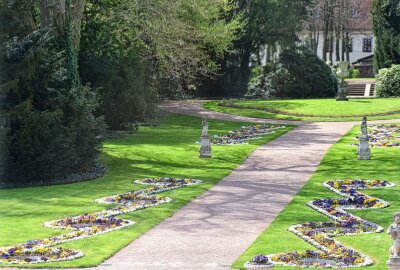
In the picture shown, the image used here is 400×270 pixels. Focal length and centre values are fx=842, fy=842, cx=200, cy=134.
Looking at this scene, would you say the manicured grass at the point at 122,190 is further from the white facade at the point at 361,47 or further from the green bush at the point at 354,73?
the white facade at the point at 361,47

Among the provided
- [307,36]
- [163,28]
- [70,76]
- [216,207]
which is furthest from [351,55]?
[216,207]

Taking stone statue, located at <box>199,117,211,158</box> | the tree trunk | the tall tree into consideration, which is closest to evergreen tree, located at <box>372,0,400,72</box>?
the tall tree

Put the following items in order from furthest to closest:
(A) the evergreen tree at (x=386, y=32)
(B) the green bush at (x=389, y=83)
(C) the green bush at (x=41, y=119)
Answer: (A) the evergreen tree at (x=386, y=32) < (B) the green bush at (x=389, y=83) < (C) the green bush at (x=41, y=119)

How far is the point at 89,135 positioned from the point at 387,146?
39.6ft

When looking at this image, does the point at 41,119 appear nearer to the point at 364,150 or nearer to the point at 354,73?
the point at 364,150

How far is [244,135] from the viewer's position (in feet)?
127

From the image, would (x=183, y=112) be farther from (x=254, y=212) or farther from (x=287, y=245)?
(x=287, y=245)

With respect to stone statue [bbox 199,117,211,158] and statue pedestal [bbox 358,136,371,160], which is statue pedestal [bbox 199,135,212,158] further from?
statue pedestal [bbox 358,136,371,160]

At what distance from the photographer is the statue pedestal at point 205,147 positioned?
31.2 meters

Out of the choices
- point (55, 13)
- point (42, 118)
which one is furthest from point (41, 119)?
point (55, 13)

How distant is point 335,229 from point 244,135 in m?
20.4

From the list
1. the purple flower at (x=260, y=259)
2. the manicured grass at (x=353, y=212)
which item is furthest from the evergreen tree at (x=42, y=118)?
the purple flower at (x=260, y=259)

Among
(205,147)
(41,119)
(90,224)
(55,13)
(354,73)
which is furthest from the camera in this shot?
(354,73)

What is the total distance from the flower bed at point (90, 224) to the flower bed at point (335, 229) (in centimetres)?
401
